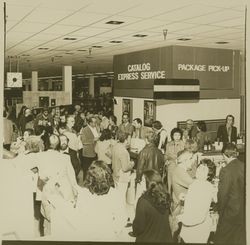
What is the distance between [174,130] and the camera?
15.1 feet

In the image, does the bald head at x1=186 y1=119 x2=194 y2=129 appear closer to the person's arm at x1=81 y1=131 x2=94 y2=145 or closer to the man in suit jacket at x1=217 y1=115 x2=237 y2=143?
the man in suit jacket at x1=217 y1=115 x2=237 y2=143

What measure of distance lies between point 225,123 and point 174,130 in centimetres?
59

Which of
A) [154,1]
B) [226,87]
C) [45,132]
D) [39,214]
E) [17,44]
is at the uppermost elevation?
[154,1]

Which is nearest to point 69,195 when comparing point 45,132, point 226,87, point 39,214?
point 39,214

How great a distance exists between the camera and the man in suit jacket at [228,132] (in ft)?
14.9

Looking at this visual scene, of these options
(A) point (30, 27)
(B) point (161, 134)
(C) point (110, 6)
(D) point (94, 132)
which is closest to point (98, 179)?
(D) point (94, 132)

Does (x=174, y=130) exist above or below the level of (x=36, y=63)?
below

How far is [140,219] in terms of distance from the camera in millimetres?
4312

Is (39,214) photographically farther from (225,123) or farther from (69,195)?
(225,123)

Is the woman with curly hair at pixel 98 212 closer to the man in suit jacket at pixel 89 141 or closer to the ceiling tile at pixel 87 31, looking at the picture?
the man in suit jacket at pixel 89 141

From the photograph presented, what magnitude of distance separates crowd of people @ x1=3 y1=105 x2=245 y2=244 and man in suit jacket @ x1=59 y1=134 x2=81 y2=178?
11mm

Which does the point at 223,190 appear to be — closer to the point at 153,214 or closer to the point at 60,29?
the point at 153,214

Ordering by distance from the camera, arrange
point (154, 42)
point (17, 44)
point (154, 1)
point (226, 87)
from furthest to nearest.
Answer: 1. point (154, 42)
2. point (226, 87)
3. point (17, 44)
4. point (154, 1)

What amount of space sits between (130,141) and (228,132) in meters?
1.13
